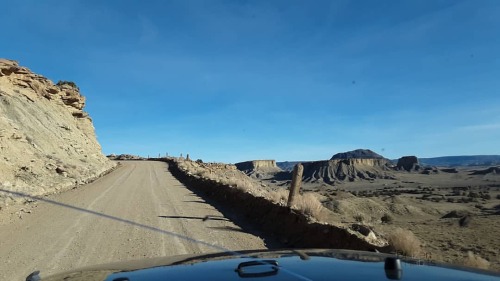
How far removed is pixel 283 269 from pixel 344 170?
488 feet

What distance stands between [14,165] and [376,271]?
2255 cm

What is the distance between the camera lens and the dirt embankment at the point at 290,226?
33.9 feet

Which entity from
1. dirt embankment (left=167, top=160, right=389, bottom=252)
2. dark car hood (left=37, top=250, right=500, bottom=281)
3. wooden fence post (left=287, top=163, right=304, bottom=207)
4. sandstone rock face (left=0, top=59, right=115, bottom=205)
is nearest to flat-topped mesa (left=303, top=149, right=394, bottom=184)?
sandstone rock face (left=0, top=59, right=115, bottom=205)

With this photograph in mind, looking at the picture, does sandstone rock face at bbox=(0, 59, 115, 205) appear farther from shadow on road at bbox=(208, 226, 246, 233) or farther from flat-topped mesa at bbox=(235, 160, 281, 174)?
flat-topped mesa at bbox=(235, 160, 281, 174)

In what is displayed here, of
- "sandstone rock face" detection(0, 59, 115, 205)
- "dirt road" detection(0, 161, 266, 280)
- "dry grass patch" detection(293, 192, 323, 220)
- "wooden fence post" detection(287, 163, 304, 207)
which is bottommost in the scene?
"dirt road" detection(0, 161, 266, 280)

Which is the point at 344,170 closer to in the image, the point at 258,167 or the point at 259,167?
the point at 259,167

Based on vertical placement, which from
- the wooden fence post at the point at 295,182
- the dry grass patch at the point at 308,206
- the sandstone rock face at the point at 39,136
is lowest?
the dry grass patch at the point at 308,206

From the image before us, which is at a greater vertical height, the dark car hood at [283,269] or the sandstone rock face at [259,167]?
the sandstone rock face at [259,167]

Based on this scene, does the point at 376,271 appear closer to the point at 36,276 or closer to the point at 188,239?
the point at 36,276

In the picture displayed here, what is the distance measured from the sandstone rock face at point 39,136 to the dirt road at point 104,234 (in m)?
2.74

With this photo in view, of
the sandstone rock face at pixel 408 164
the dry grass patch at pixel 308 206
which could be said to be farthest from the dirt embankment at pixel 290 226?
the sandstone rock face at pixel 408 164

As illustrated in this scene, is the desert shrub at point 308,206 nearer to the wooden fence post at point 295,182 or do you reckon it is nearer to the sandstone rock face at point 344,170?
the wooden fence post at point 295,182

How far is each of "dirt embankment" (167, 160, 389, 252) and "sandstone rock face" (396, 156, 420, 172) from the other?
158 meters

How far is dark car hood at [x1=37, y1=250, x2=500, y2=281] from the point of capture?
2775 millimetres
